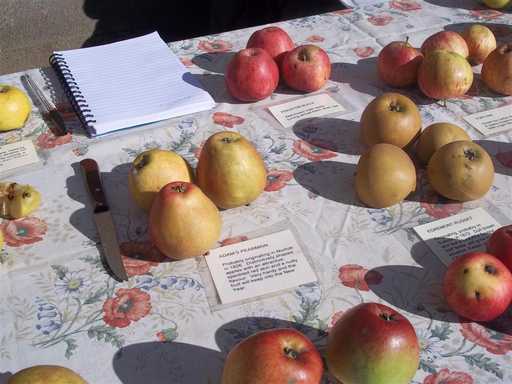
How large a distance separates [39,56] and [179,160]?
1.59 m

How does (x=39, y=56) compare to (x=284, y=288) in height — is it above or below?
below

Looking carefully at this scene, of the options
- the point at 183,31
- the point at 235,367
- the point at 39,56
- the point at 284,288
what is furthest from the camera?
the point at 183,31

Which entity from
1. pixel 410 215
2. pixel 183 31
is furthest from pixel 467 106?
pixel 183 31

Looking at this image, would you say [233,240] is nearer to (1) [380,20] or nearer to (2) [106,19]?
(1) [380,20]

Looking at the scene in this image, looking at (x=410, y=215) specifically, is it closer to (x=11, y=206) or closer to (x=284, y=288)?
(x=284, y=288)

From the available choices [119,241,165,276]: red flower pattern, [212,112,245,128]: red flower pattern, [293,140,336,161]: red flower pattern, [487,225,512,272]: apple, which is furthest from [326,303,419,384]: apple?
[212,112,245,128]: red flower pattern

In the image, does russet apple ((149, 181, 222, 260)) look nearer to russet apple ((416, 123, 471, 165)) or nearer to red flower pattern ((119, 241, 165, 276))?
red flower pattern ((119, 241, 165, 276))

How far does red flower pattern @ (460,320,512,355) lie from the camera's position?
0.71 m

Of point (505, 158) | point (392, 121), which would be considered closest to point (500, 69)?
point (505, 158)

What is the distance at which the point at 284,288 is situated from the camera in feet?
2.57

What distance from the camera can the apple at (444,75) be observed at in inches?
44.1

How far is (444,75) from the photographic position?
3.68ft

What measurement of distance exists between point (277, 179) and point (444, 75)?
1.41 ft

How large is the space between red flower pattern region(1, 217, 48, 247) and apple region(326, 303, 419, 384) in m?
0.52
